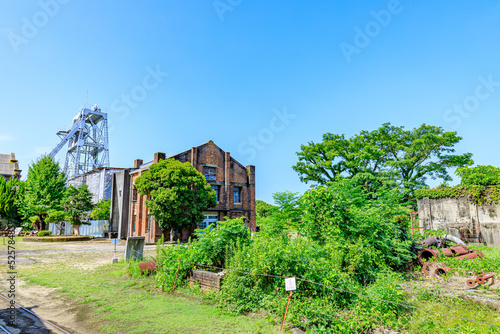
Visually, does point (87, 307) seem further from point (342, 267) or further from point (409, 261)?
point (409, 261)

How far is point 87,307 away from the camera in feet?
21.6

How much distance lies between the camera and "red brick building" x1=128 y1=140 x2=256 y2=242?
28453mm

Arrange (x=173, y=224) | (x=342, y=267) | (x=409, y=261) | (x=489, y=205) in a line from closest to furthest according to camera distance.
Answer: (x=342, y=267) < (x=409, y=261) < (x=489, y=205) < (x=173, y=224)

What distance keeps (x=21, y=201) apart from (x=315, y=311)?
39384 mm

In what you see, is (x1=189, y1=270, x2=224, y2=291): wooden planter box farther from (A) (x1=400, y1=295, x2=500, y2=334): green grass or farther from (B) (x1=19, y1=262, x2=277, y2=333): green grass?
(A) (x1=400, y1=295, x2=500, y2=334): green grass

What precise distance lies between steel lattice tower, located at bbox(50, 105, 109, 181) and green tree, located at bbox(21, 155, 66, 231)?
21.1 m

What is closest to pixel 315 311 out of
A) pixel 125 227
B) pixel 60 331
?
pixel 60 331

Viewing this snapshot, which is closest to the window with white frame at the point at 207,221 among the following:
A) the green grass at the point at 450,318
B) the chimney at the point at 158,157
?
the chimney at the point at 158,157

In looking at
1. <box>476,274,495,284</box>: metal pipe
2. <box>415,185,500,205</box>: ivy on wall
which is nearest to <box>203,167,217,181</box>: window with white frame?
<box>415,185,500,205</box>: ivy on wall

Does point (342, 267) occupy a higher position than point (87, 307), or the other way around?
point (342, 267)

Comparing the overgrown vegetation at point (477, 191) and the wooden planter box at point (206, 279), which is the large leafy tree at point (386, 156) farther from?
the wooden planter box at point (206, 279)

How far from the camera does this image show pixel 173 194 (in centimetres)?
2417

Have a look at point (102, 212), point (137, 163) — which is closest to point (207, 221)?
point (137, 163)

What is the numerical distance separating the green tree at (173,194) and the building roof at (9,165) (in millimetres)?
40616
